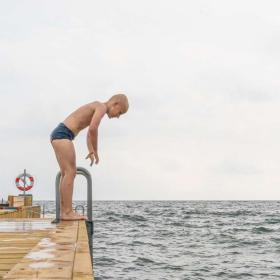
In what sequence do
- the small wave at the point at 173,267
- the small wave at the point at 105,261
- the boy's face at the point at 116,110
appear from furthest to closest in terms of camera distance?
the small wave at the point at 105,261, the small wave at the point at 173,267, the boy's face at the point at 116,110

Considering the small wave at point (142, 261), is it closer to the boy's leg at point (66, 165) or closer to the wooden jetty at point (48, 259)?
the boy's leg at point (66, 165)

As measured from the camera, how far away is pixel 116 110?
5.74m

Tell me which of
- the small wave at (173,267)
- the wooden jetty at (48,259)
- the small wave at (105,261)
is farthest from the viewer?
the small wave at (105,261)

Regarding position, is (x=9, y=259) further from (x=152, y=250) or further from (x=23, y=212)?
(x=152, y=250)

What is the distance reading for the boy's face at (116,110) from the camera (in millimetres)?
5707

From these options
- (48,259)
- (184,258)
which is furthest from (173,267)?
(48,259)

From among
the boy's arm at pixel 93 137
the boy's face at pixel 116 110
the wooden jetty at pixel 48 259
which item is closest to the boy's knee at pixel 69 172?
the boy's arm at pixel 93 137

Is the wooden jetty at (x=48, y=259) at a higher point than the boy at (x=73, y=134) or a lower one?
lower

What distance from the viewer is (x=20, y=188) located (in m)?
20.4

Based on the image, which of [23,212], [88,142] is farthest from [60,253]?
[23,212]

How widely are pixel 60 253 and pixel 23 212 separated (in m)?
13.3

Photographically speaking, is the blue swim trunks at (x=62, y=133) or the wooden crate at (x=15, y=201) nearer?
the blue swim trunks at (x=62, y=133)

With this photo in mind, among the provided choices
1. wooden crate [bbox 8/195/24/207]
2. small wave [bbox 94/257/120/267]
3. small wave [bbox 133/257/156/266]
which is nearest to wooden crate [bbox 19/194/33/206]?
wooden crate [bbox 8/195/24/207]

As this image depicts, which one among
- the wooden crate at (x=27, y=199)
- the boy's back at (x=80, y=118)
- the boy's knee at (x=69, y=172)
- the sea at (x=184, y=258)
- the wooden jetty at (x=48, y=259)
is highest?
the boy's back at (x=80, y=118)
